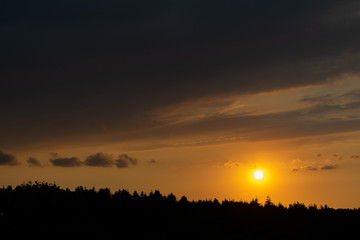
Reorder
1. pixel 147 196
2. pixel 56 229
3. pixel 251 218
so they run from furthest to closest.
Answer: pixel 147 196 < pixel 251 218 < pixel 56 229

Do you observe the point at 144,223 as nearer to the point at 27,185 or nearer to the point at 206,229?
the point at 206,229

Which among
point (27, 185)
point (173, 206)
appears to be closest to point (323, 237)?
point (173, 206)

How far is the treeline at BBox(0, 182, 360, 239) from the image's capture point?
59.5 meters

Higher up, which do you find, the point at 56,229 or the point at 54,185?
the point at 54,185

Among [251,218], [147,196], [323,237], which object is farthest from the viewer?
[147,196]

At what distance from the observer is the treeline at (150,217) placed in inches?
2343

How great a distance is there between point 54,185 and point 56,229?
12.0m

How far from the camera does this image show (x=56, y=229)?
58.6 meters

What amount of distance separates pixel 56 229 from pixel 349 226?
134 ft

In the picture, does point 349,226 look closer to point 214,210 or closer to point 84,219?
point 214,210

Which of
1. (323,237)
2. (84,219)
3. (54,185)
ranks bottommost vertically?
(323,237)

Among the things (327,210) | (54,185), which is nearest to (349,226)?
(327,210)

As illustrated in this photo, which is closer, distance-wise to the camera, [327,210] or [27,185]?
[27,185]

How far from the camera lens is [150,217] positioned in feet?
241
